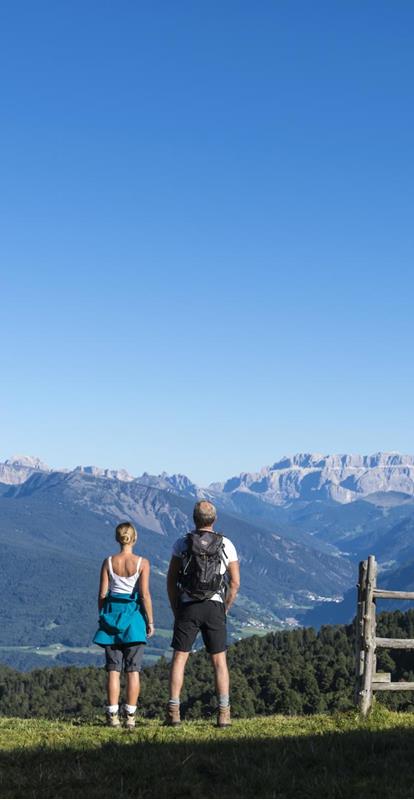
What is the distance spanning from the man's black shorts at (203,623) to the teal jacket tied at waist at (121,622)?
520 millimetres

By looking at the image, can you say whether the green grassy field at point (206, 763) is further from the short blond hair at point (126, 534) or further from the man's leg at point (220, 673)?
the short blond hair at point (126, 534)

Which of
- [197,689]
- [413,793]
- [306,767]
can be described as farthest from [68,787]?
[197,689]

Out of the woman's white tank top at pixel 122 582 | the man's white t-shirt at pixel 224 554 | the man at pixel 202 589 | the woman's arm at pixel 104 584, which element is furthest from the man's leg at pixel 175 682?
the woman's arm at pixel 104 584

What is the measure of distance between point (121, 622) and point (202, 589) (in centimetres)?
118

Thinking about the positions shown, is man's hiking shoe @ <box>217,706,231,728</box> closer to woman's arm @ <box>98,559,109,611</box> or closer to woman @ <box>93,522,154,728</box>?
woman @ <box>93,522,154,728</box>

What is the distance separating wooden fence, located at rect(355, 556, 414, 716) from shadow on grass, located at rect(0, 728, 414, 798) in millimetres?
3573

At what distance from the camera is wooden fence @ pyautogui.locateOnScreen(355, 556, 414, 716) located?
13.9 meters

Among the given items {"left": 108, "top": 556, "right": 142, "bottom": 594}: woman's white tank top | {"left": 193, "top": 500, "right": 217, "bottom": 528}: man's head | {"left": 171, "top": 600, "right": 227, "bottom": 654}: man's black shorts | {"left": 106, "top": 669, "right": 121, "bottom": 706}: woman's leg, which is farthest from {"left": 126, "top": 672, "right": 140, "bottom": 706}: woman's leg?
{"left": 193, "top": 500, "right": 217, "bottom": 528}: man's head

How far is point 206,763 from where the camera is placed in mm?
8992

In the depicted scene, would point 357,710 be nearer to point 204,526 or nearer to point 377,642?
point 377,642

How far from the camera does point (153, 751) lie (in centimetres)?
942

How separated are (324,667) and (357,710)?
88519 mm

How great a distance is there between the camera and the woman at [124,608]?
11766 mm

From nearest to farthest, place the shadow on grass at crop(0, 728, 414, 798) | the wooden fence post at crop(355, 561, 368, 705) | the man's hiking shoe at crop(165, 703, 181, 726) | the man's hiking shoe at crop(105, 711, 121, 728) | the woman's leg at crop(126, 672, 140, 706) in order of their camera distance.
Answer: the shadow on grass at crop(0, 728, 414, 798) < the woman's leg at crop(126, 672, 140, 706) < the man's hiking shoe at crop(165, 703, 181, 726) < the man's hiking shoe at crop(105, 711, 121, 728) < the wooden fence post at crop(355, 561, 368, 705)
